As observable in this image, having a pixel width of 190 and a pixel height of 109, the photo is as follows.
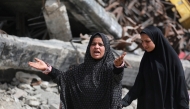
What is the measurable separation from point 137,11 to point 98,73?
5325mm

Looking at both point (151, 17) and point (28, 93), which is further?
point (151, 17)

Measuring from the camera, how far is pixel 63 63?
16.0 ft

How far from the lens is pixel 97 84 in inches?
114

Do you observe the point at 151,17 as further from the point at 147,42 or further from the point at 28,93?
the point at 147,42

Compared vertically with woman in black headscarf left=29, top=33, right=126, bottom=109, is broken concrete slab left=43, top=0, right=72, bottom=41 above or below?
above

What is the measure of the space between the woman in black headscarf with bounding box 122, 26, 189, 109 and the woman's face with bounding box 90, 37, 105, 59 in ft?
1.35

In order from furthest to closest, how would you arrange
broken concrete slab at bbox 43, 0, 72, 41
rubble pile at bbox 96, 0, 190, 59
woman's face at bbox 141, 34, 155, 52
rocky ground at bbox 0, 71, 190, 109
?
rubble pile at bbox 96, 0, 190, 59, broken concrete slab at bbox 43, 0, 72, 41, rocky ground at bbox 0, 71, 190, 109, woman's face at bbox 141, 34, 155, 52

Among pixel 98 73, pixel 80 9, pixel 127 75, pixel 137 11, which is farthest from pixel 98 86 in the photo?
pixel 137 11

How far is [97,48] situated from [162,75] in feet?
2.23

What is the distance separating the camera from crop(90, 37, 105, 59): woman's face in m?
2.88

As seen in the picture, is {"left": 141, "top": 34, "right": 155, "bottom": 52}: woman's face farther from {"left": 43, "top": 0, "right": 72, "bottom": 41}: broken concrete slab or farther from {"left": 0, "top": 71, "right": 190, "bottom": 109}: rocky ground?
{"left": 43, "top": 0, "right": 72, "bottom": 41}: broken concrete slab

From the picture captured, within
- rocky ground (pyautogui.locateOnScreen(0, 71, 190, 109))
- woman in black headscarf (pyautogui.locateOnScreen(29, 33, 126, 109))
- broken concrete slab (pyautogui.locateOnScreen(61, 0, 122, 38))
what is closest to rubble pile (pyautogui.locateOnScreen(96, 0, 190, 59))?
broken concrete slab (pyautogui.locateOnScreen(61, 0, 122, 38))

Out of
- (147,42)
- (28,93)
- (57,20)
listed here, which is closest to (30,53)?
(28,93)

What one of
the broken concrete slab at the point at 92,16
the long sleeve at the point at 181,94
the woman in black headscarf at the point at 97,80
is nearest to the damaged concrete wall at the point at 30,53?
the broken concrete slab at the point at 92,16
